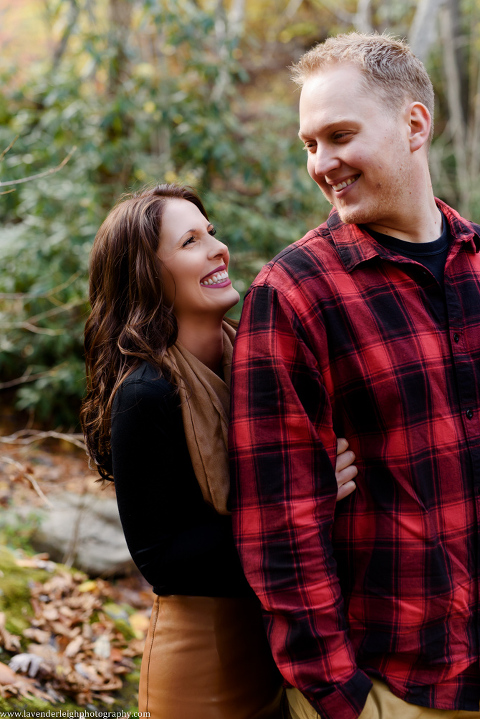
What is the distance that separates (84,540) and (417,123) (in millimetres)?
3369

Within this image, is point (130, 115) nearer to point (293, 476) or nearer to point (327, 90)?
point (327, 90)

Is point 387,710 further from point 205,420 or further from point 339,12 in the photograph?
point 339,12

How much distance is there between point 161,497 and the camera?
67.4 inches

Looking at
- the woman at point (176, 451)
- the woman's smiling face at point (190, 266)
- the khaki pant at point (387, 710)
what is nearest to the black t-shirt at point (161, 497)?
the woman at point (176, 451)

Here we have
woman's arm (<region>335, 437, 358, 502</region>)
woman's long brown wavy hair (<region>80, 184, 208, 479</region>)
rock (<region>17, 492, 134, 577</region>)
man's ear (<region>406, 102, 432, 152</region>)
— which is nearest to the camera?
woman's arm (<region>335, 437, 358, 502</region>)

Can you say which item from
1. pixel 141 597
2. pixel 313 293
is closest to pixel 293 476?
pixel 313 293

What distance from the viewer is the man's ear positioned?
1.73 m

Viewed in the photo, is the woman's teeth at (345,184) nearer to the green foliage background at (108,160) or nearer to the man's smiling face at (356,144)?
the man's smiling face at (356,144)

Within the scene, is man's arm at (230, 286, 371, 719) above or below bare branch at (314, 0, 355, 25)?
below

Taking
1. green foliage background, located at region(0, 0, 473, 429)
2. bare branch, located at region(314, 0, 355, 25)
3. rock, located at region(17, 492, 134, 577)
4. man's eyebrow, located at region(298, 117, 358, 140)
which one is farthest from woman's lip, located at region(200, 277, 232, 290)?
bare branch, located at region(314, 0, 355, 25)

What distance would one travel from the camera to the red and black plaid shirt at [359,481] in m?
1.53

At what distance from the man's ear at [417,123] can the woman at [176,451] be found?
0.66 m

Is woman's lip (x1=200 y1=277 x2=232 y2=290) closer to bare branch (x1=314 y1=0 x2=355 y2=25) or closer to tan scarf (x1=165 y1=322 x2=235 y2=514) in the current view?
tan scarf (x1=165 y1=322 x2=235 y2=514)

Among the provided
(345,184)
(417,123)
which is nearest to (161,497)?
(345,184)
